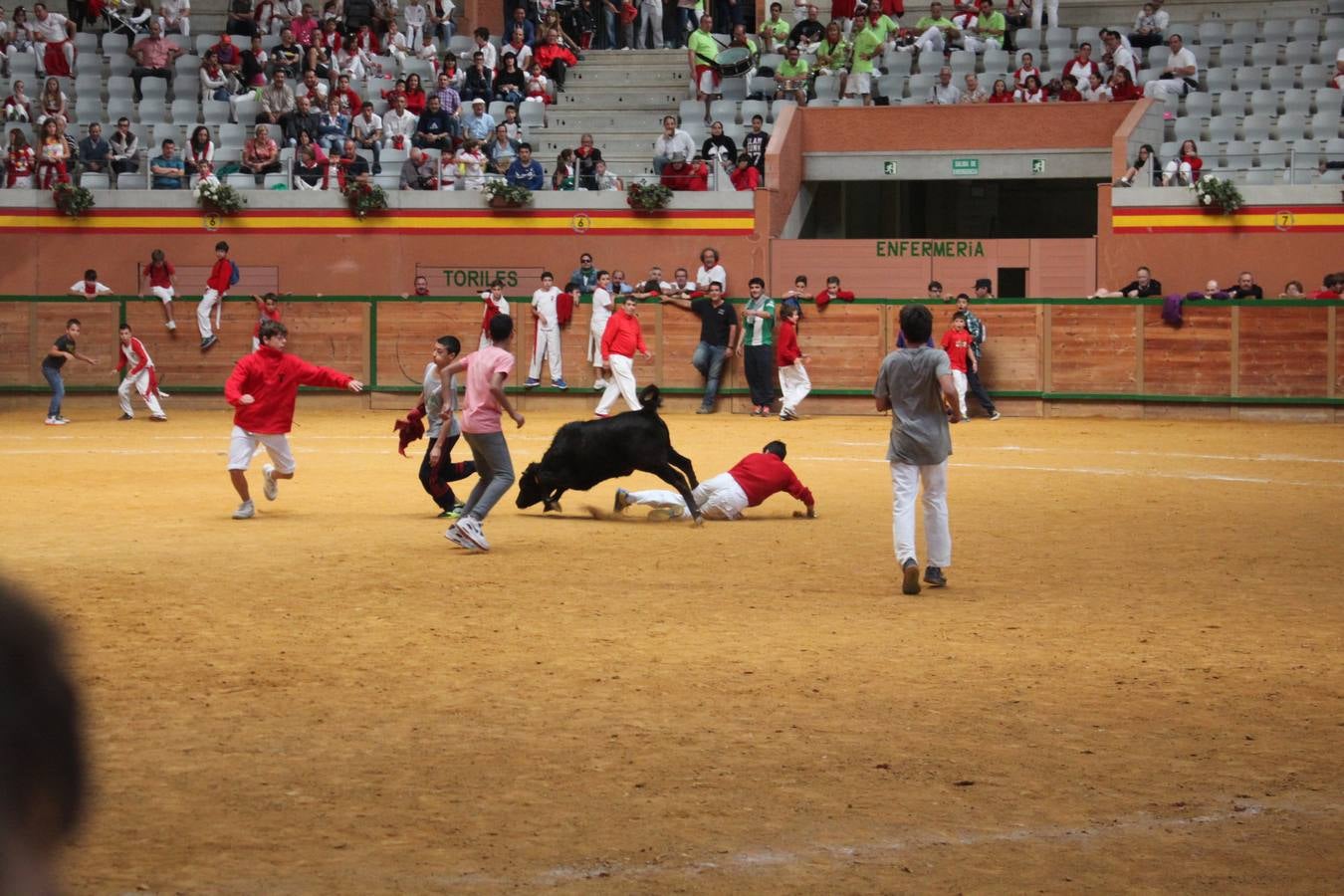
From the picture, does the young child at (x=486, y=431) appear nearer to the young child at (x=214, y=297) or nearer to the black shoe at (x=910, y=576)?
the black shoe at (x=910, y=576)

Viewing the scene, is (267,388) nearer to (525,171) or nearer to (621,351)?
(621,351)

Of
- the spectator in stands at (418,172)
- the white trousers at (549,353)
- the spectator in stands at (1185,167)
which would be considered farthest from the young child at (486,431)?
the spectator in stands at (418,172)

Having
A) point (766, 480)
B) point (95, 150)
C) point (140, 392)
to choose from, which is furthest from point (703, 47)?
point (766, 480)

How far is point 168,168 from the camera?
1303 inches

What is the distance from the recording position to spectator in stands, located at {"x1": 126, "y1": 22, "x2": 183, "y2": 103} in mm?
35750

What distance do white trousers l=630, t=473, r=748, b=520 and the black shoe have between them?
3.94 m

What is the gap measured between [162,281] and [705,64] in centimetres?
1192

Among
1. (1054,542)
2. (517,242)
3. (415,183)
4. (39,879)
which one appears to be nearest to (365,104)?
(415,183)

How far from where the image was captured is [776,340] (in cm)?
2858

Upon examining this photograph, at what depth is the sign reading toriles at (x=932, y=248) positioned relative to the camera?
3123cm

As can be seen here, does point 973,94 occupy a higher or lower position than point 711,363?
higher

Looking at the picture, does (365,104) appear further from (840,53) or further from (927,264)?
(927,264)

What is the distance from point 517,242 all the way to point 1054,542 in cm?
2065

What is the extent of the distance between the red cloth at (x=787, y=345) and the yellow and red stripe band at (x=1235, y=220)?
7008mm
